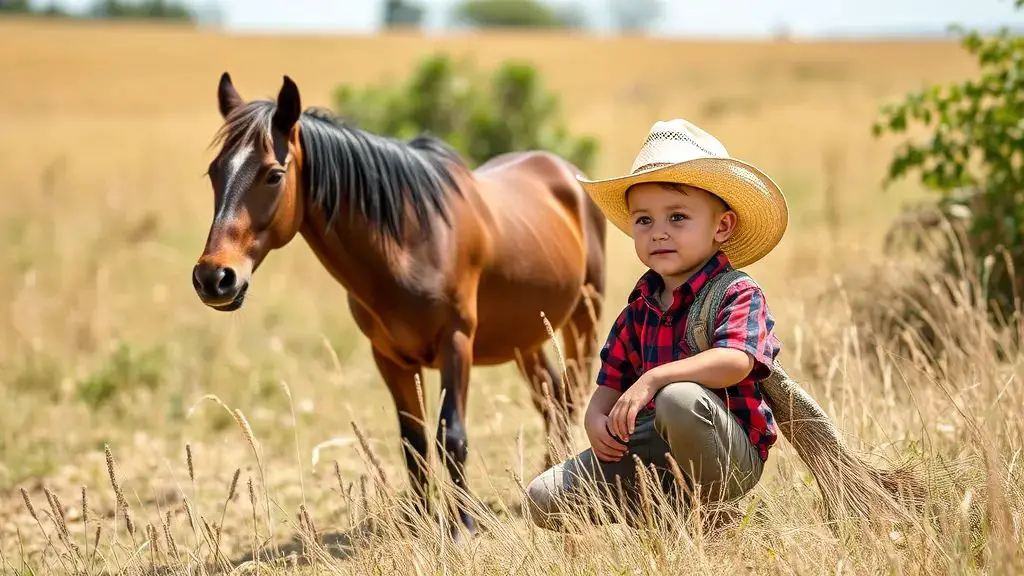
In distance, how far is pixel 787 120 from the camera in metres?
22.2

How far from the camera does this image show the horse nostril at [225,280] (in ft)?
11.3

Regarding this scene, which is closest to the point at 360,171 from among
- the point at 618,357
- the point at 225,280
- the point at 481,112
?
the point at 225,280

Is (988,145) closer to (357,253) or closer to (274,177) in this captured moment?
(357,253)

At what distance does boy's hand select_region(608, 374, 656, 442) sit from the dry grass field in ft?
1.00

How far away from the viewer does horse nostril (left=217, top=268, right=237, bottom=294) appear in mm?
3432

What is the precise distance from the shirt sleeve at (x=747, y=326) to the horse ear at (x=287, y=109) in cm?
187

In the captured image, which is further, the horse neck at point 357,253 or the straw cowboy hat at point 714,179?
the horse neck at point 357,253

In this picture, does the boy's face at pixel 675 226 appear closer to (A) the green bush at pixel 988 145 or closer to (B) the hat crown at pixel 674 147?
(B) the hat crown at pixel 674 147

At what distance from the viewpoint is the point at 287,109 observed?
381 centimetres

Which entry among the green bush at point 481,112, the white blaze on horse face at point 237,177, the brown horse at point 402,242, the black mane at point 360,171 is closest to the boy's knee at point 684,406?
the brown horse at point 402,242

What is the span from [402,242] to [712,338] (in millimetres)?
1805

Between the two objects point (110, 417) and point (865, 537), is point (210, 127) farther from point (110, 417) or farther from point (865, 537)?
point (865, 537)

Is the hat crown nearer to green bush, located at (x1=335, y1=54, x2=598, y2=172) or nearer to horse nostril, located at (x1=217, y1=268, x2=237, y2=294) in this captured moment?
horse nostril, located at (x1=217, y1=268, x2=237, y2=294)

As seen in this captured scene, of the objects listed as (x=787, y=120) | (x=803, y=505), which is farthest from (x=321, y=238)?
(x=787, y=120)
